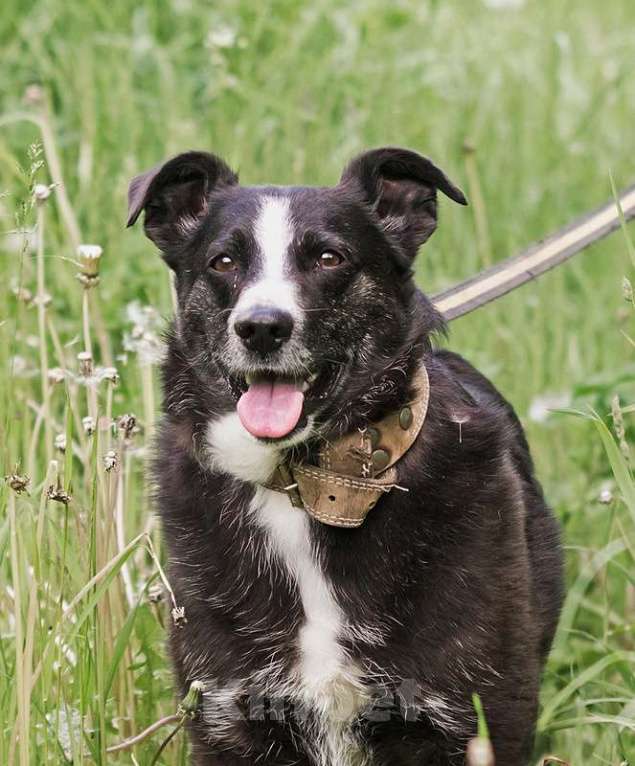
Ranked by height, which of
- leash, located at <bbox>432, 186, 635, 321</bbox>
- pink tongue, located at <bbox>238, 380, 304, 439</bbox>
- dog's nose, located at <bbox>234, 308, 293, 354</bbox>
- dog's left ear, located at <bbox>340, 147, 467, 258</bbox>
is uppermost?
dog's left ear, located at <bbox>340, 147, 467, 258</bbox>

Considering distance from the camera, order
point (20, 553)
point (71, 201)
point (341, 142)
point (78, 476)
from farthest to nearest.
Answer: point (341, 142) < point (71, 201) < point (78, 476) < point (20, 553)

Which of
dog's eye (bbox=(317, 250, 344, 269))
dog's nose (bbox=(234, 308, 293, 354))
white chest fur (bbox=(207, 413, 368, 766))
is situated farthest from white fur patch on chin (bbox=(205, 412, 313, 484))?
dog's eye (bbox=(317, 250, 344, 269))

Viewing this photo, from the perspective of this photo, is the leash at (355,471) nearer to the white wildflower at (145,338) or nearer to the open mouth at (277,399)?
the open mouth at (277,399)

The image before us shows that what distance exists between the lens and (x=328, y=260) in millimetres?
3318

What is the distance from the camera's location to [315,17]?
6602 millimetres

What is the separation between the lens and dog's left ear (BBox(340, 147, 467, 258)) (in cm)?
354

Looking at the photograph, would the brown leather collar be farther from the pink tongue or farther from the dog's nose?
the dog's nose

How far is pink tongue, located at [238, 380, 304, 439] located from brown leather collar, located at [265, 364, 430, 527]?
6.6 inches

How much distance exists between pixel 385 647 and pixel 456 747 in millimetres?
272

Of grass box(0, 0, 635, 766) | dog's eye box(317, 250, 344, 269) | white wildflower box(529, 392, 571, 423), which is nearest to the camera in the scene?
dog's eye box(317, 250, 344, 269)

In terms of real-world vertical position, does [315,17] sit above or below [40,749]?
above

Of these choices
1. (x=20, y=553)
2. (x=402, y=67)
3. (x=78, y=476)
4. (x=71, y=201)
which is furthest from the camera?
(x=402, y=67)

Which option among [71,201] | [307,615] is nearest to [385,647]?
[307,615]

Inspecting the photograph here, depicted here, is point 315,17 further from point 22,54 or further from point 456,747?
point 456,747
